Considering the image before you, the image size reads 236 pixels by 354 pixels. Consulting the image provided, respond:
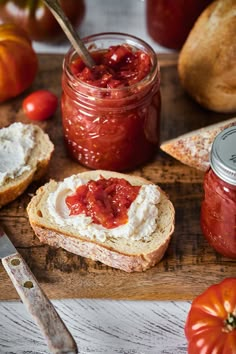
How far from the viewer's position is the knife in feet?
11.0

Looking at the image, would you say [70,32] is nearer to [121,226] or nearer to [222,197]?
[121,226]

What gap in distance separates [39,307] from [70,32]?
1.63 m

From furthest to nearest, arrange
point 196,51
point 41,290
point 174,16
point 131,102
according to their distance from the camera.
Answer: point 174,16 → point 196,51 → point 131,102 → point 41,290

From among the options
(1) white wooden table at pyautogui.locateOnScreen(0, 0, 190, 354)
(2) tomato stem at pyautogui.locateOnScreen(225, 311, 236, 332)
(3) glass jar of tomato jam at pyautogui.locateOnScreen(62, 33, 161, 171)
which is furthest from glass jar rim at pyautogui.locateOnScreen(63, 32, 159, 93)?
(2) tomato stem at pyautogui.locateOnScreen(225, 311, 236, 332)

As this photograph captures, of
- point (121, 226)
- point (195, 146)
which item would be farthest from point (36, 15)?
point (121, 226)

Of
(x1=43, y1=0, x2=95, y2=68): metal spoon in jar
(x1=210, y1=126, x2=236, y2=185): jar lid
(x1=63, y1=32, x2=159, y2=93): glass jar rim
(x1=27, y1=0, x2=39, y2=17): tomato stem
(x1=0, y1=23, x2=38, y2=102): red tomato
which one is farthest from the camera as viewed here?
(x1=27, y1=0, x2=39, y2=17): tomato stem

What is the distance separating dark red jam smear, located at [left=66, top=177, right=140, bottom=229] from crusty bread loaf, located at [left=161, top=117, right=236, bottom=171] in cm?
48

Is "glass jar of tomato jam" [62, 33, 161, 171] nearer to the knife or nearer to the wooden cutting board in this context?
the wooden cutting board

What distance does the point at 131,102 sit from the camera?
4223 mm

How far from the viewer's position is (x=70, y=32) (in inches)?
169

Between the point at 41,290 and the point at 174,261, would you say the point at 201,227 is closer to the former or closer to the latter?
the point at 174,261

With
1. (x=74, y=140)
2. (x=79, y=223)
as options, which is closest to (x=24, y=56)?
(x=74, y=140)

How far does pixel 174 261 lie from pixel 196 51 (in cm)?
149

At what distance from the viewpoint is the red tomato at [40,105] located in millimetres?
4773
